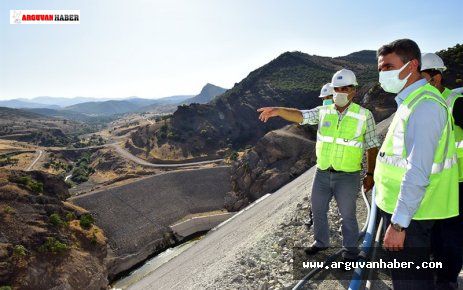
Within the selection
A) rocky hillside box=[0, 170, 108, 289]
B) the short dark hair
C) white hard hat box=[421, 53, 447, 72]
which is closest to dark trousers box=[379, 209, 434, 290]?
the short dark hair

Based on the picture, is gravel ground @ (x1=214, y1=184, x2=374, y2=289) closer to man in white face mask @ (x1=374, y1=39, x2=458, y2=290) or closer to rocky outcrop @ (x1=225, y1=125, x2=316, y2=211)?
man in white face mask @ (x1=374, y1=39, x2=458, y2=290)

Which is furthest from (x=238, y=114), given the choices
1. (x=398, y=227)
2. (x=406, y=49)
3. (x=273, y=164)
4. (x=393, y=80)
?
(x=398, y=227)

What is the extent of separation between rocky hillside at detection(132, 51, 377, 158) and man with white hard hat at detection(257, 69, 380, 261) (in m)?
62.2

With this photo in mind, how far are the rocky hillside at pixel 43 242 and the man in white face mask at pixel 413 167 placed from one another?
85.9 ft

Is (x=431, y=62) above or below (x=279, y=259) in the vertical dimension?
above

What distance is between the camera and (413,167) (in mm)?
2920

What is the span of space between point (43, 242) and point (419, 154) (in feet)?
95.4

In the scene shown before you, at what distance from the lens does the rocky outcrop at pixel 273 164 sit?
42.0 m

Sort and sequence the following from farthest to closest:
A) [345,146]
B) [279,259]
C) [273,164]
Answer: [273,164] → [279,259] → [345,146]

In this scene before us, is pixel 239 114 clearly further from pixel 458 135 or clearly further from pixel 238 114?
pixel 458 135

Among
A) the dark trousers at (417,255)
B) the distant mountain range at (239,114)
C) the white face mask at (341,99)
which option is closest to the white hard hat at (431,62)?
the white face mask at (341,99)

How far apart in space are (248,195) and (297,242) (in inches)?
1481

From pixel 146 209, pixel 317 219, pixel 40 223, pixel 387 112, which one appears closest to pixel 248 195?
pixel 146 209

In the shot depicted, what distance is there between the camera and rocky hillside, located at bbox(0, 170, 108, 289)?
23.0m
